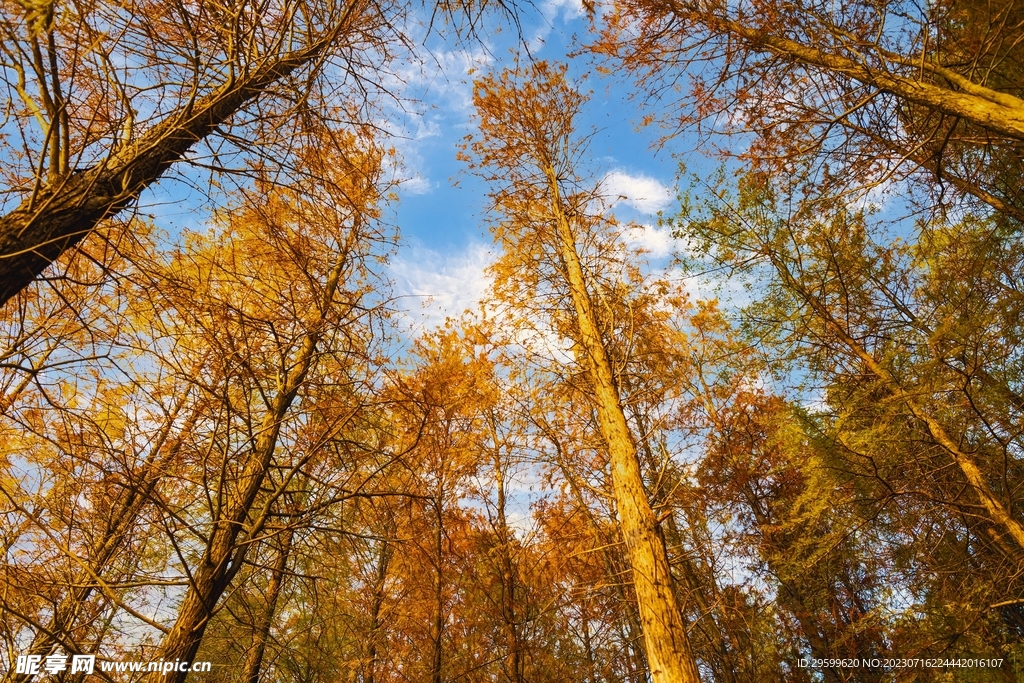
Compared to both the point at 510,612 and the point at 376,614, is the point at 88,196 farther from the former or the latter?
the point at 376,614

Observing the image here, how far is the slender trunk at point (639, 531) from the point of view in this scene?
3.33 meters

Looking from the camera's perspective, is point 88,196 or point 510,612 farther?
point 510,612

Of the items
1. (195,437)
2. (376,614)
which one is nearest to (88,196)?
(195,437)

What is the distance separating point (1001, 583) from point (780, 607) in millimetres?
6425

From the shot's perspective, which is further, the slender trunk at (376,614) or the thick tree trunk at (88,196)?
the slender trunk at (376,614)

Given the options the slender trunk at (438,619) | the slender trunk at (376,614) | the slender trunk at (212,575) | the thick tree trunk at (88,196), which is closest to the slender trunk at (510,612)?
the slender trunk at (438,619)

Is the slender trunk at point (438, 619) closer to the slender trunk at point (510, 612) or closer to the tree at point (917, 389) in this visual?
the slender trunk at point (510, 612)

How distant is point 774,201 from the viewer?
281 inches

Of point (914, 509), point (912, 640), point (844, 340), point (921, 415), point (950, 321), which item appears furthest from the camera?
point (844, 340)

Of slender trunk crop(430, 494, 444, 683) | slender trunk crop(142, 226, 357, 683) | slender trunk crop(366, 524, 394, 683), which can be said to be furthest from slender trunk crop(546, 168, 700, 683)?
slender trunk crop(366, 524, 394, 683)

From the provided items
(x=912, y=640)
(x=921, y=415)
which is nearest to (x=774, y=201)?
(x=921, y=415)

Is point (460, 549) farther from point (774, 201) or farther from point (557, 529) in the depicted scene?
point (774, 201)

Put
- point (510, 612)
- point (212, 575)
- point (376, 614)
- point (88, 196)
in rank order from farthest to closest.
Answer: point (376, 614)
point (510, 612)
point (212, 575)
point (88, 196)

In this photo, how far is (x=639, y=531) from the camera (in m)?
3.89
